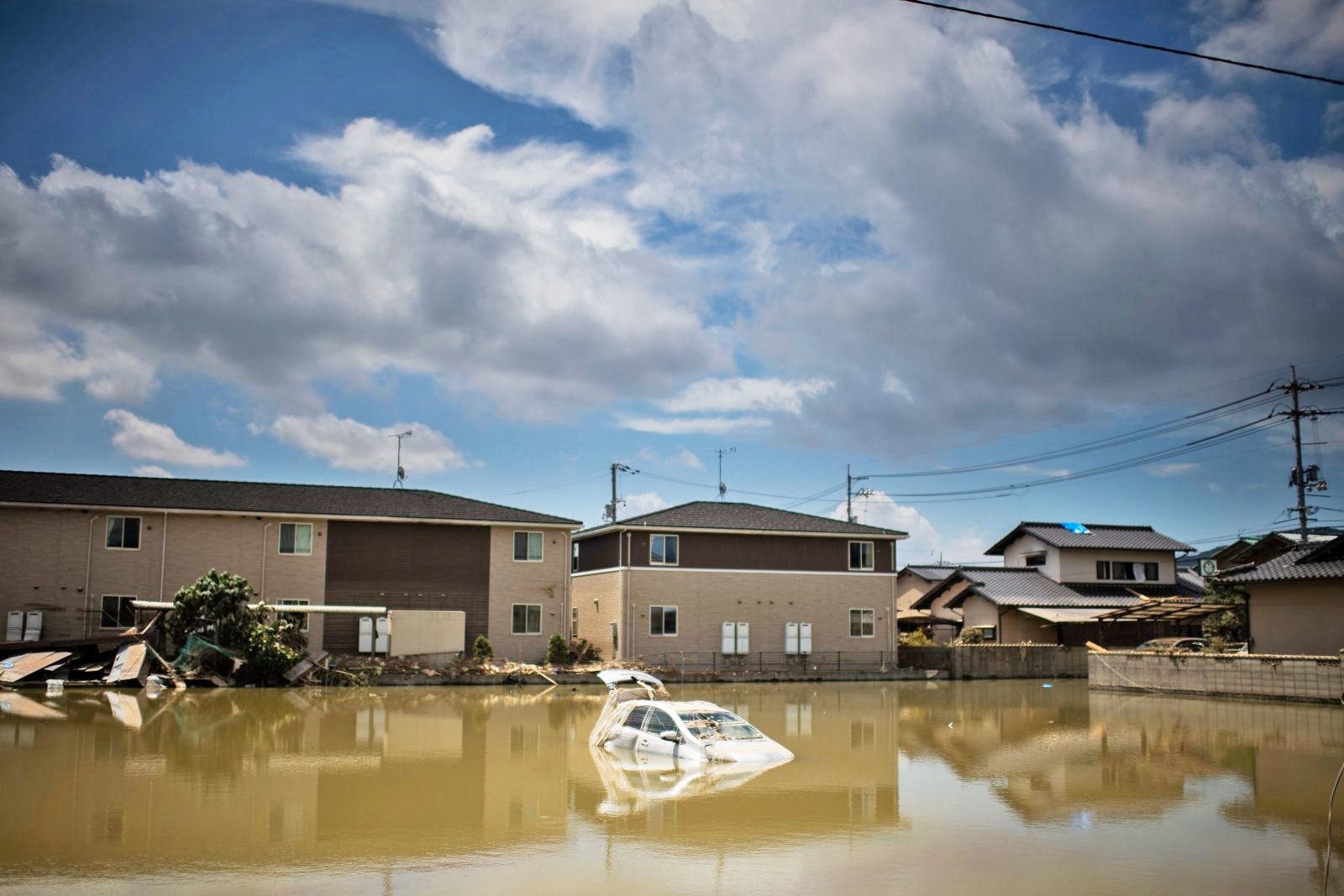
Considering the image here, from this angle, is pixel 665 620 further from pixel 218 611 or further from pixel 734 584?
pixel 218 611

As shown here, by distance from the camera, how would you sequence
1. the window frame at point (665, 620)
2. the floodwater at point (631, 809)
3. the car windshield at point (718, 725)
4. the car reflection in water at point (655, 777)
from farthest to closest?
1. the window frame at point (665, 620)
2. the car windshield at point (718, 725)
3. the car reflection in water at point (655, 777)
4. the floodwater at point (631, 809)

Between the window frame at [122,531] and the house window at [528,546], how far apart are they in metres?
13.5

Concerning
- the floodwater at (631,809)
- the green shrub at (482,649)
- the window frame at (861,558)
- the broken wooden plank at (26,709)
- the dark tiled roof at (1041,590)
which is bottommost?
the floodwater at (631,809)

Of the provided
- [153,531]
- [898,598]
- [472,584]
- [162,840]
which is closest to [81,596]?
[153,531]

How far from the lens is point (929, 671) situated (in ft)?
154

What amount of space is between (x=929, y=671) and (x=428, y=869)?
3836 cm

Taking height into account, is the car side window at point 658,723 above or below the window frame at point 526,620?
below

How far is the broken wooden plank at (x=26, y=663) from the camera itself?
33.6 metres

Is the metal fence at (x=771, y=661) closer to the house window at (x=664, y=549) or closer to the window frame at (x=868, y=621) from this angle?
the window frame at (x=868, y=621)

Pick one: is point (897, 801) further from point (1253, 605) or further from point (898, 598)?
point (898, 598)

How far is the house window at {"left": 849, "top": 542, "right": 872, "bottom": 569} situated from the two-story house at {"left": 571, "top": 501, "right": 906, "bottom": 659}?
37 mm

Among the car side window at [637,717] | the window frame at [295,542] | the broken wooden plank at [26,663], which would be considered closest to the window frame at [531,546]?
the window frame at [295,542]

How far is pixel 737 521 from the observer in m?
47.2

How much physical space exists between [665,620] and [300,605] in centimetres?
1411
